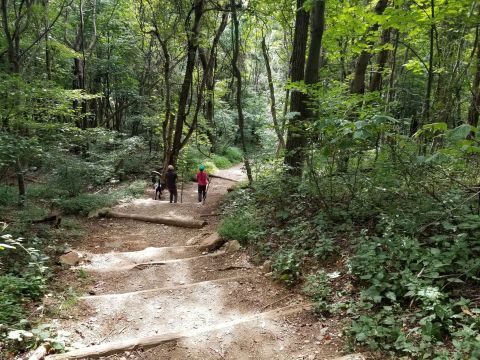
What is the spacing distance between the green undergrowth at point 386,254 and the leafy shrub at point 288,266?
0.05ft

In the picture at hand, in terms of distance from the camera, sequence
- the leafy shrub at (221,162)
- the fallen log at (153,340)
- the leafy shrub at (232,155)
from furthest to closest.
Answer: the leafy shrub at (232,155)
the leafy shrub at (221,162)
the fallen log at (153,340)

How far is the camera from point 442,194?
480 centimetres

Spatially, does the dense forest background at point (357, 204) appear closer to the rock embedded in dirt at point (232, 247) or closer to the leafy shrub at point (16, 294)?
the leafy shrub at point (16, 294)

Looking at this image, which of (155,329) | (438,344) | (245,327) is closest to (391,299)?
(438,344)

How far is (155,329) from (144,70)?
19.8m

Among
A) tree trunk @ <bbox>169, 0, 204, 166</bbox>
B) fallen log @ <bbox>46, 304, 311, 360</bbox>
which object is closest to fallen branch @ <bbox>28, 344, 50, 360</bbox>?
fallen log @ <bbox>46, 304, 311, 360</bbox>

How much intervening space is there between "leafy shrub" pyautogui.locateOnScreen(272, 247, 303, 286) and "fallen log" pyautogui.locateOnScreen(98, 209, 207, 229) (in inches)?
186

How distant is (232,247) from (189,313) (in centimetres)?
218

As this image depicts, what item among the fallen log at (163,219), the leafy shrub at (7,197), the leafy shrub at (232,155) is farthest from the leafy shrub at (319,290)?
the leafy shrub at (232,155)

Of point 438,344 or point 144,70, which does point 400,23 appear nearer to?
point 438,344

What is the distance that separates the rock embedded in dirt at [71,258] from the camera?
6.11 m

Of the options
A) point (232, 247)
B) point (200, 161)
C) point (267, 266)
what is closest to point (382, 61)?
point (232, 247)

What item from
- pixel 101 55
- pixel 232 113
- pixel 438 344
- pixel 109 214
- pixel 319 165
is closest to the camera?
pixel 438 344

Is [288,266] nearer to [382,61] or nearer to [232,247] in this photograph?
[232,247]
